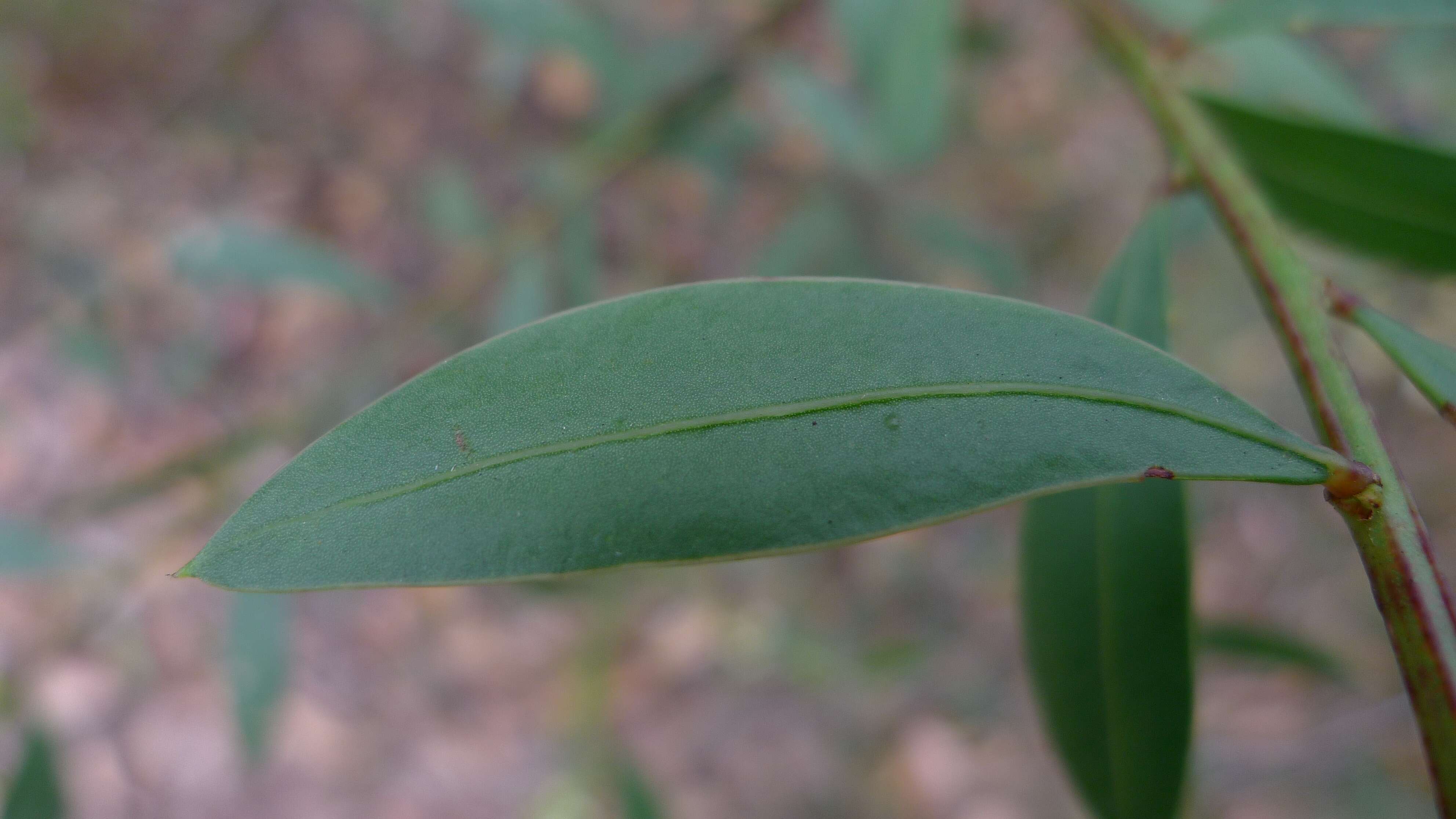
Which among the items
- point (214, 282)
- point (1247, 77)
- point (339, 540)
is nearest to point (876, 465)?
point (339, 540)

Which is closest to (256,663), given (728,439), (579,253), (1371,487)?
(579,253)

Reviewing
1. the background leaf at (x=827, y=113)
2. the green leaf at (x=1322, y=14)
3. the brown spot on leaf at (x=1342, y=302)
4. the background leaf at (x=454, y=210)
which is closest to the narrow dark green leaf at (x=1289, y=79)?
the green leaf at (x=1322, y=14)

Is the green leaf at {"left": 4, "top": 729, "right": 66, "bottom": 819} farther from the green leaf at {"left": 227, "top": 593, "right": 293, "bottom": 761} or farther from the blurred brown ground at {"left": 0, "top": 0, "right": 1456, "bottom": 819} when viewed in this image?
the blurred brown ground at {"left": 0, "top": 0, "right": 1456, "bottom": 819}

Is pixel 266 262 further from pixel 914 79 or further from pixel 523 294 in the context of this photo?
pixel 914 79

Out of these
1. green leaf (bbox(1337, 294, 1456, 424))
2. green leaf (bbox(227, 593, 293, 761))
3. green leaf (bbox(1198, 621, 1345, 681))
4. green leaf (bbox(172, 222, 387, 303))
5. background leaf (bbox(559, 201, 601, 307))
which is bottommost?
green leaf (bbox(1198, 621, 1345, 681))

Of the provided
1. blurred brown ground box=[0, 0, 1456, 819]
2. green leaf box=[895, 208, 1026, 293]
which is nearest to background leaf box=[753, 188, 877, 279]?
green leaf box=[895, 208, 1026, 293]

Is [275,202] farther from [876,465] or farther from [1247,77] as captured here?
[876,465]
